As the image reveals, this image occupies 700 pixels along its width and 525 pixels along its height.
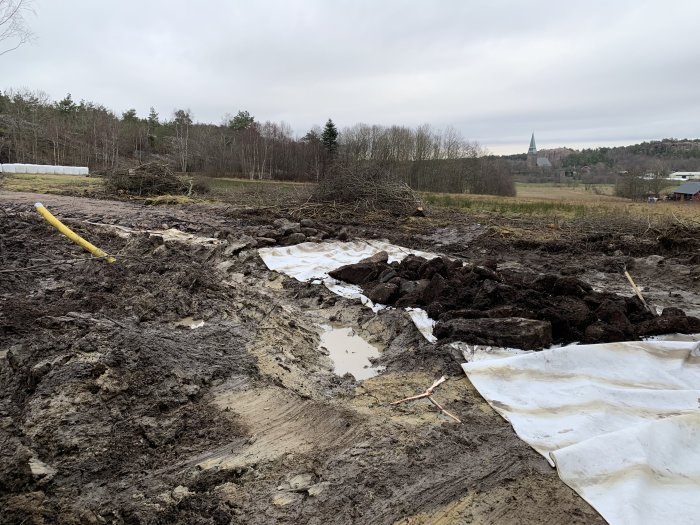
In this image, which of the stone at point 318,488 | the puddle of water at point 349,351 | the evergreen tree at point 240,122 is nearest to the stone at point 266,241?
the puddle of water at point 349,351

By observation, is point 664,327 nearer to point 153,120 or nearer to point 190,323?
point 190,323

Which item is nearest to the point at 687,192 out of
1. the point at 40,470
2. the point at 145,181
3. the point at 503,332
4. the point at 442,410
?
the point at 145,181

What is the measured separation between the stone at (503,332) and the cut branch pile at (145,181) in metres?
19.0

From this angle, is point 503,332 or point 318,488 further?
point 503,332

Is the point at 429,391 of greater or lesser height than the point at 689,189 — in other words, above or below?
below

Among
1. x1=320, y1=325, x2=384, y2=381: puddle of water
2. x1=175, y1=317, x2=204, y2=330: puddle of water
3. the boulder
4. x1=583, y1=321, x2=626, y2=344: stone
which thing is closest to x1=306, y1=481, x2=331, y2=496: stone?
x1=320, y1=325, x2=384, y2=381: puddle of water

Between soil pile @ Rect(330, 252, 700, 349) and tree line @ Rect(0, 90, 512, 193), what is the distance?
116ft

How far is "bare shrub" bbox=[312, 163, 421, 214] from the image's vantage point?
16.3 meters

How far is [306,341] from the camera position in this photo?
525 centimetres

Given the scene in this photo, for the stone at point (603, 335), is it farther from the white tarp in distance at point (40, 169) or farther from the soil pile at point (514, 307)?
the white tarp in distance at point (40, 169)

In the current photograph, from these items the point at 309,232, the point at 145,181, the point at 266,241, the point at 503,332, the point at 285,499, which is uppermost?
the point at 145,181

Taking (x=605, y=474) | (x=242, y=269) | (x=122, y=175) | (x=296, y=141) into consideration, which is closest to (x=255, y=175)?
(x=296, y=141)

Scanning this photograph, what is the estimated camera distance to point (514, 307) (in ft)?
17.3

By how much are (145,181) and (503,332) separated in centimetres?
1974
